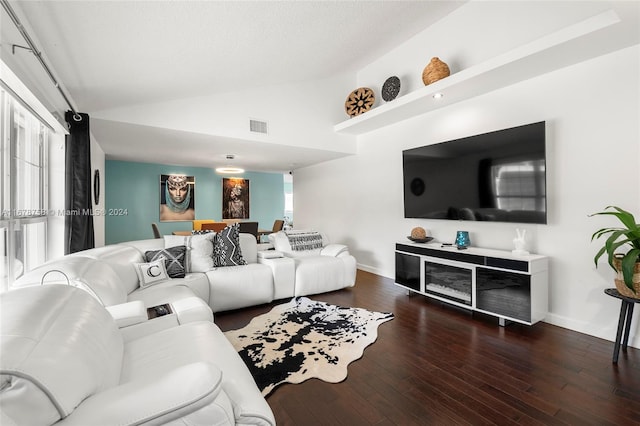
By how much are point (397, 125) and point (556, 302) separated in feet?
10.1

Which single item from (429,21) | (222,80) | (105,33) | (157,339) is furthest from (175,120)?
(429,21)

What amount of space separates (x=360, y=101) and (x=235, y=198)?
5052 mm

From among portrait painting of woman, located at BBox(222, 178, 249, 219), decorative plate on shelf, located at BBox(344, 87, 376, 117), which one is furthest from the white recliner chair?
portrait painting of woman, located at BBox(222, 178, 249, 219)

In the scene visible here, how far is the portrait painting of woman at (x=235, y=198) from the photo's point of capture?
8.50 meters

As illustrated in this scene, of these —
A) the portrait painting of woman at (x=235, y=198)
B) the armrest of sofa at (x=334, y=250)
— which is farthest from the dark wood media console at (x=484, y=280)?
the portrait painting of woman at (x=235, y=198)

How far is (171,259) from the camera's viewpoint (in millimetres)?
3264

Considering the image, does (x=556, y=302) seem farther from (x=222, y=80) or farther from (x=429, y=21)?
(x=222, y=80)

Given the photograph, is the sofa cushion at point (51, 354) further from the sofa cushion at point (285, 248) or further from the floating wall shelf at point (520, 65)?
the floating wall shelf at point (520, 65)

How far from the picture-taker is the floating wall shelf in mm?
2375

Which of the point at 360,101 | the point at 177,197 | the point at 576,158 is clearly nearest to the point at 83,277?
the point at 576,158

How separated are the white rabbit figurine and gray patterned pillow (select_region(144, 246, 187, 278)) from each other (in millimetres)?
3525

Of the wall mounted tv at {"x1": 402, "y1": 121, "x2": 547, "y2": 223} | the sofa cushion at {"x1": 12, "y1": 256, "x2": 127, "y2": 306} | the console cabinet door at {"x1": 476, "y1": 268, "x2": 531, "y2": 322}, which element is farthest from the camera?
the wall mounted tv at {"x1": 402, "y1": 121, "x2": 547, "y2": 223}

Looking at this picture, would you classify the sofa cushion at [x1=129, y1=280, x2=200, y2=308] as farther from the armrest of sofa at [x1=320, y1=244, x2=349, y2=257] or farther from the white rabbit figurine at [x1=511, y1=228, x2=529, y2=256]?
the white rabbit figurine at [x1=511, y1=228, x2=529, y2=256]

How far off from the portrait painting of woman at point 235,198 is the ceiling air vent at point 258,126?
4.37 meters
